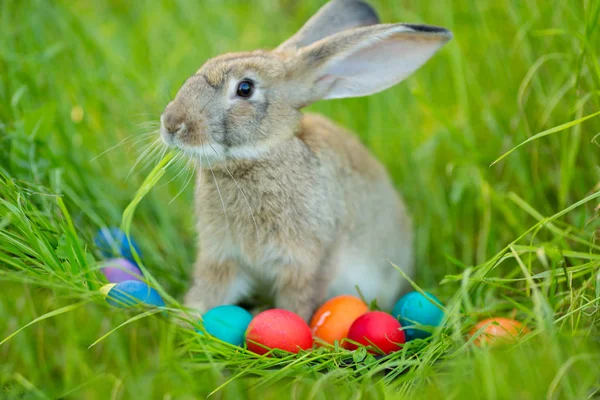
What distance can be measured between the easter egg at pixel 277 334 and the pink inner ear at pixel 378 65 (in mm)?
1202

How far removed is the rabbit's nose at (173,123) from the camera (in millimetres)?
2941

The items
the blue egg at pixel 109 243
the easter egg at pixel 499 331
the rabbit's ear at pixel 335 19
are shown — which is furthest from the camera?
the rabbit's ear at pixel 335 19

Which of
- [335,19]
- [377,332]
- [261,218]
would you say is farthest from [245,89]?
[377,332]

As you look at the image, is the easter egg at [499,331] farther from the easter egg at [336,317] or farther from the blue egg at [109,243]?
the blue egg at [109,243]

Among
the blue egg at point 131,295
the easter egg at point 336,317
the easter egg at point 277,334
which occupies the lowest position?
the easter egg at point 336,317

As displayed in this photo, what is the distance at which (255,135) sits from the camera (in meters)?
3.12

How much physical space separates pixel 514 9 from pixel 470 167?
1.02 meters

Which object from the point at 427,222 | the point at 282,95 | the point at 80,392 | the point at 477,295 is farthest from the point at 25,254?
the point at 427,222

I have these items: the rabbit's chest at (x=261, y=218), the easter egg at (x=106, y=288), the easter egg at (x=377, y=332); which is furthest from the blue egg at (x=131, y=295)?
the easter egg at (x=377, y=332)

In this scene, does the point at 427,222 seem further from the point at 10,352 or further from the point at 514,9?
the point at 10,352

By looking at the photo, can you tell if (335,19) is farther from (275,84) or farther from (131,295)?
(131,295)

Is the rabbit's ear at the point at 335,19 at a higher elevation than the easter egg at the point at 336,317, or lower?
higher

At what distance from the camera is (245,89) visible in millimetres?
3133

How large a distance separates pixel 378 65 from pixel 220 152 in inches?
40.6
